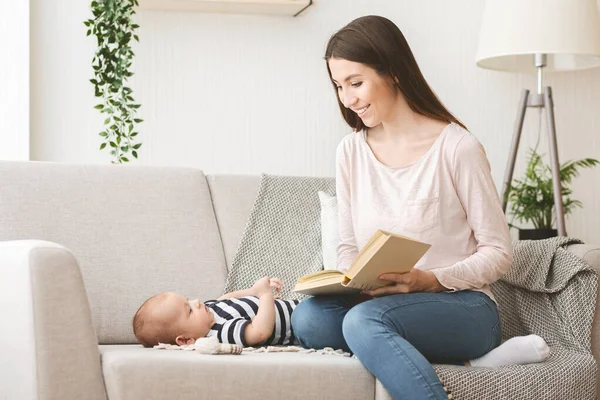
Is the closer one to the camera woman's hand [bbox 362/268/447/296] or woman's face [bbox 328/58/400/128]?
woman's hand [bbox 362/268/447/296]

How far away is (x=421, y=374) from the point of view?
1.72 m

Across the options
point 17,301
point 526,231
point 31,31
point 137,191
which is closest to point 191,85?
point 31,31

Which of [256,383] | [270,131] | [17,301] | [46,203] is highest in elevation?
[270,131]

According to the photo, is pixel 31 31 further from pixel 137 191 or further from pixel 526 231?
pixel 526 231

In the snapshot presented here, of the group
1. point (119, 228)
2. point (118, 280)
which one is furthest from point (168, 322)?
point (119, 228)

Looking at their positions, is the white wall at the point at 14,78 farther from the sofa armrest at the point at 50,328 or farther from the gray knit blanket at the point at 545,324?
the gray knit blanket at the point at 545,324

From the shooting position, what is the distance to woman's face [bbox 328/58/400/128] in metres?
2.04

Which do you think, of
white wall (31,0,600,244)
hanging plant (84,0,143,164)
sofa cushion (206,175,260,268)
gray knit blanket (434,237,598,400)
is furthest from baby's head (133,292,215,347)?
white wall (31,0,600,244)

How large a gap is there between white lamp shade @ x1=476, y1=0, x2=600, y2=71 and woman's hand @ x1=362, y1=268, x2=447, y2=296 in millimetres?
1347

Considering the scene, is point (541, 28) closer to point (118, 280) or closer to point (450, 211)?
point (450, 211)

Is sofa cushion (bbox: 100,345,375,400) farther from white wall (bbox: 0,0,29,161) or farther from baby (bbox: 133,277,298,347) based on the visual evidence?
white wall (bbox: 0,0,29,161)

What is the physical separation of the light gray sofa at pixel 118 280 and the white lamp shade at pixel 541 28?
3.27ft

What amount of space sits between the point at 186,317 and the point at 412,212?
56 cm

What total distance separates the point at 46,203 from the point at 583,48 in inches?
71.8
